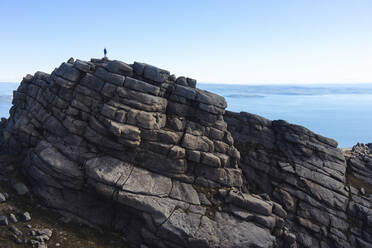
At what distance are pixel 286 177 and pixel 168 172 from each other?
59.3 feet

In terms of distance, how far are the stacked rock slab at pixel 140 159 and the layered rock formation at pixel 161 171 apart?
0.38ft

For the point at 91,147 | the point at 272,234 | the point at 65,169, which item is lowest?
the point at 272,234

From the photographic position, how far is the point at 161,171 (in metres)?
24.8

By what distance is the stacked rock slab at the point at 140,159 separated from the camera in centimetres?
2200

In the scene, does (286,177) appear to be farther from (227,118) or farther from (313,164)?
(227,118)

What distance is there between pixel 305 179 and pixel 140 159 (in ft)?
77.5

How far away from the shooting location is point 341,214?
28.4 meters

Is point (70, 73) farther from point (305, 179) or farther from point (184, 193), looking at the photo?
point (305, 179)

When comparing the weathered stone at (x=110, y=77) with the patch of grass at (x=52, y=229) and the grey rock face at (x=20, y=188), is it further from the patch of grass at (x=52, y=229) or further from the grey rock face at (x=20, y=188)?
the patch of grass at (x=52, y=229)

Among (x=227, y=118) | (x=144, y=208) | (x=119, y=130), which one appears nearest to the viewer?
(x=144, y=208)

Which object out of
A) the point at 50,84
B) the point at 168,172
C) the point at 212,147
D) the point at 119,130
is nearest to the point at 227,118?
the point at 212,147

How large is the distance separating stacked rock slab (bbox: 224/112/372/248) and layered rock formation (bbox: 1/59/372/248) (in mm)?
148

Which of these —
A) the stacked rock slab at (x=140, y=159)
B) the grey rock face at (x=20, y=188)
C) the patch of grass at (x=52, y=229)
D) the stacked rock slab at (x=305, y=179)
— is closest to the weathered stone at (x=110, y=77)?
the stacked rock slab at (x=140, y=159)

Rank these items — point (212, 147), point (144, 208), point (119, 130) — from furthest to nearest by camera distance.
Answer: point (212, 147) → point (119, 130) → point (144, 208)
